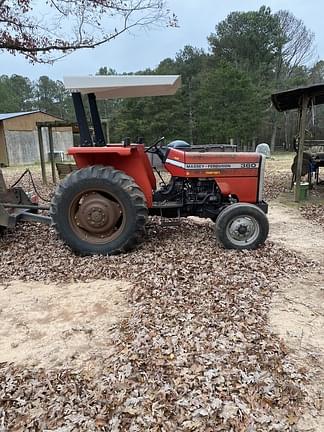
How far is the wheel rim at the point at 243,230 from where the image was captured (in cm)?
431

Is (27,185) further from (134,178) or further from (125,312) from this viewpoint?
(125,312)

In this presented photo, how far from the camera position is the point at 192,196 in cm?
470

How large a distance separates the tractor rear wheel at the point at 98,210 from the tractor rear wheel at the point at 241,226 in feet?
2.95

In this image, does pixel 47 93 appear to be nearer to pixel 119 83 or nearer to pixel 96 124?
pixel 96 124

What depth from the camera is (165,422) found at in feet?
6.32

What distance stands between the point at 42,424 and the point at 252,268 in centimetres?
253

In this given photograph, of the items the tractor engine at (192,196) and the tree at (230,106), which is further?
the tree at (230,106)

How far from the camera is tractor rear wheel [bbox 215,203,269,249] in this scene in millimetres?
4277

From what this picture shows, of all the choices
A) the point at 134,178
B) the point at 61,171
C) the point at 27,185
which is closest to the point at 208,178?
the point at 134,178

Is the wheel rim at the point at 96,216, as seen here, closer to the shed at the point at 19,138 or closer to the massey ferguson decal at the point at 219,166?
the massey ferguson decal at the point at 219,166

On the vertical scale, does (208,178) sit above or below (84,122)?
below

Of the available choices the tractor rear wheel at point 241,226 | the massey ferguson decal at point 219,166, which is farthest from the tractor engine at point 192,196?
the tractor rear wheel at point 241,226

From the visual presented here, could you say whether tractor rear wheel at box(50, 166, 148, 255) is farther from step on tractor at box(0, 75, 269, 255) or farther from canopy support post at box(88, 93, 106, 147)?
canopy support post at box(88, 93, 106, 147)

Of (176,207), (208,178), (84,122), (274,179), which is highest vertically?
(84,122)
